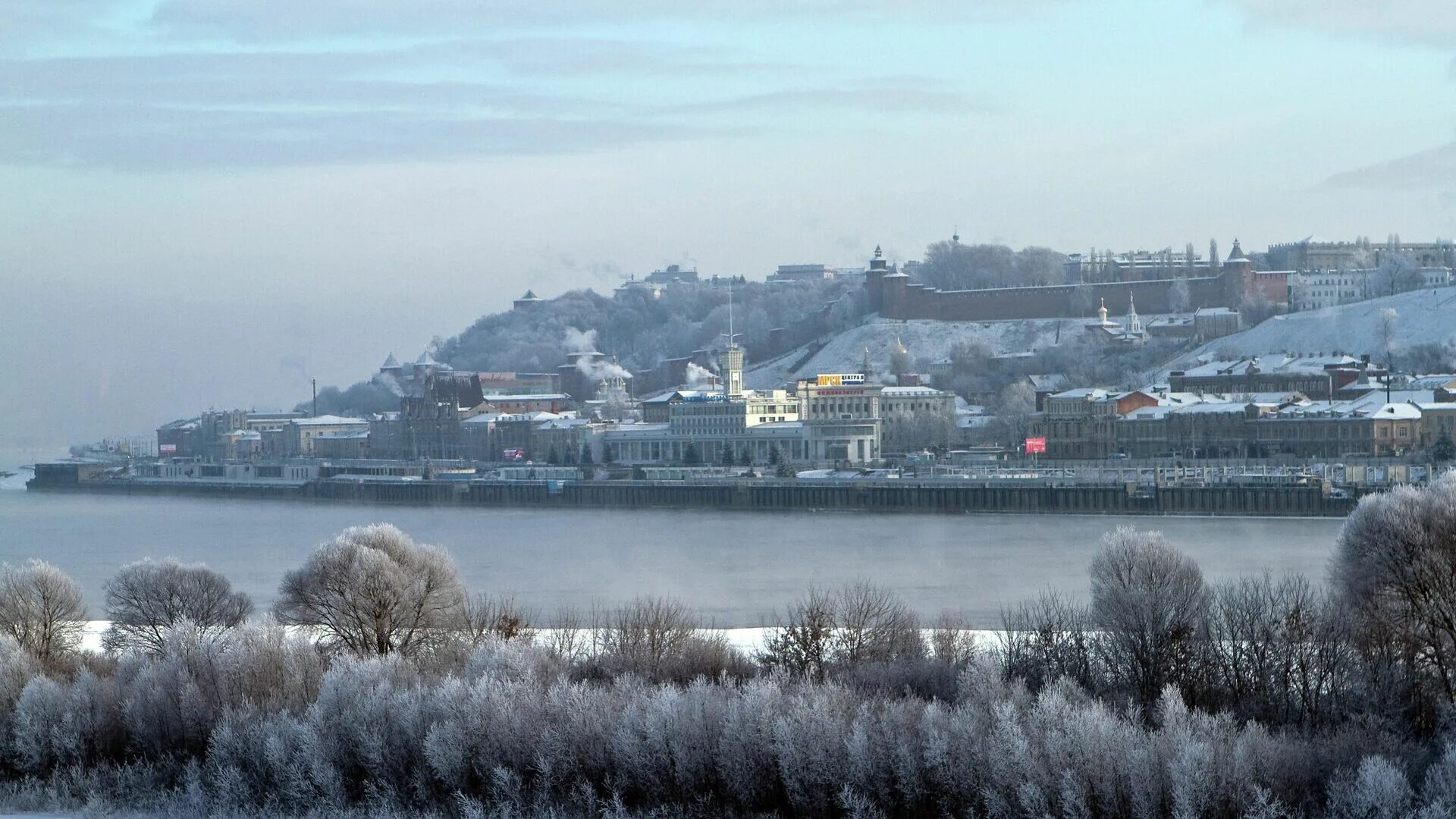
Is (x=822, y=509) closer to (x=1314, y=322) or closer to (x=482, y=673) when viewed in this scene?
(x=1314, y=322)

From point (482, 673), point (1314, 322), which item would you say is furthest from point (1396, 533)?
point (1314, 322)

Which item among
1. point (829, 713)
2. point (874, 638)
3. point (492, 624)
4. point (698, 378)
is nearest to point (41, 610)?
point (492, 624)

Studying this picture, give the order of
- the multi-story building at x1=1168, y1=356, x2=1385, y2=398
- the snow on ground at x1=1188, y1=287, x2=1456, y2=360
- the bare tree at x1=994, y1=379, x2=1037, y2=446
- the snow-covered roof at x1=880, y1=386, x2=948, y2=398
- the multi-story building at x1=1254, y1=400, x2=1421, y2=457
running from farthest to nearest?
the snow on ground at x1=1188, y1=287, x2=1456, y2=360
the snow-covered roof at x1=880, y1=386, x2=948, y2=398
the bare tree at x1=994, y1=379, x2=1037, y2=446
the multi-story building at x1=1168, y1=356, x2=1385, y2=398
the multi-story building at x1=1254, y1=400, x2=1421, y2=457

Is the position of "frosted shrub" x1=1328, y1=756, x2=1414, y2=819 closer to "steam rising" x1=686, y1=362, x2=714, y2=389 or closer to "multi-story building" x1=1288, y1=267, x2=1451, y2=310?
"multi-story building" x1=1288, y1=267, x2=1451, y2=310

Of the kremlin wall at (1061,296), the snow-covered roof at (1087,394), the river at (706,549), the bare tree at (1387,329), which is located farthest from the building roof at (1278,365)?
the river at (706,549)

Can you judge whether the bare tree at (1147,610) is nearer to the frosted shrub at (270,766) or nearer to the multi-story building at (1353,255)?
the frosted shrub at (270,766)

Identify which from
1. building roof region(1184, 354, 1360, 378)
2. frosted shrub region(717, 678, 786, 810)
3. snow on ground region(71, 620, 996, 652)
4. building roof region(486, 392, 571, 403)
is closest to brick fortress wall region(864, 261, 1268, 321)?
building roof region(486, 392, 571, 403)

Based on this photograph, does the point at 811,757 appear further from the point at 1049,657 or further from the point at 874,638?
the point at 874,638
